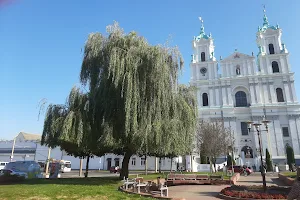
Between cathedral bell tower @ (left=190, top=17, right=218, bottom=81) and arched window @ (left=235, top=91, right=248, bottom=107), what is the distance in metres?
6.44

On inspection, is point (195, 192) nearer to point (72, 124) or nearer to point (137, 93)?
point (137, 93)

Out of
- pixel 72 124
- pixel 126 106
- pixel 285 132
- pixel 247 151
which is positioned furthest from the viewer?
pixel 285 132

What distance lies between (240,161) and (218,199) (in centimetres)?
3974

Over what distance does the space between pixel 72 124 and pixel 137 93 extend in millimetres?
4307

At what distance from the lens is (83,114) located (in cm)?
1557

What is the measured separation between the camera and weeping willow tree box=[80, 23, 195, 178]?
14.5 meters

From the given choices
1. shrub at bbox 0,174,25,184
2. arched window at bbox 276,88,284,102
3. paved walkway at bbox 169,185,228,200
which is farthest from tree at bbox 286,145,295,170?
shrub at bbox 0,174,25,184

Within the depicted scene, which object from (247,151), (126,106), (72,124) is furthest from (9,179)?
(247,151)

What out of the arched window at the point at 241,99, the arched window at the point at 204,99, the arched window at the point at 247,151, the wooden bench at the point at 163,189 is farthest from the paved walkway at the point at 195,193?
the arched window at the point at 241,99

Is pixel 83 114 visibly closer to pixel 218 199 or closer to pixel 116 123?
pixel 116 123

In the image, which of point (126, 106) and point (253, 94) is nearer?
point (126, 106)

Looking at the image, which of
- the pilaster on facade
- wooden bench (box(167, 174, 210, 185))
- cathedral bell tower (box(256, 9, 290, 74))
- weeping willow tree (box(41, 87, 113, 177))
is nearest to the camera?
weeping willow tree (box(41, 87, 113, 177))

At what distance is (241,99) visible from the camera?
56719 mm

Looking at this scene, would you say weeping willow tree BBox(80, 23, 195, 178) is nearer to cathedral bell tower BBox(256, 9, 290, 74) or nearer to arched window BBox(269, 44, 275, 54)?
cathedral bell tower BBox(256, 9, 290, 74)
